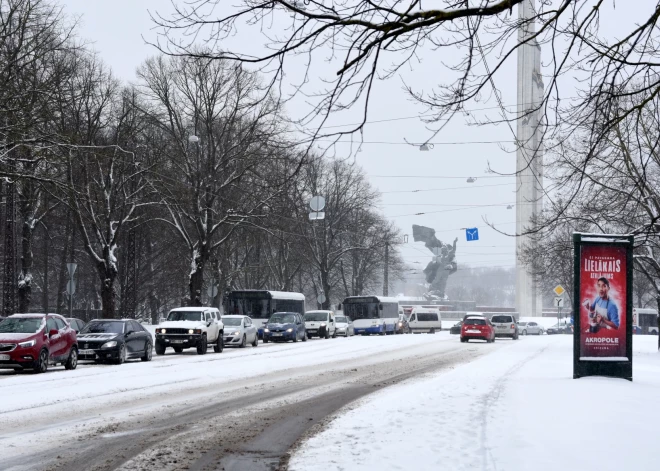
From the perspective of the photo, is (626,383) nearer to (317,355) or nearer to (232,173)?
(317,355)

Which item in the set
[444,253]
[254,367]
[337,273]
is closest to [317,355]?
[254,367]

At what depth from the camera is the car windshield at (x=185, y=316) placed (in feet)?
120

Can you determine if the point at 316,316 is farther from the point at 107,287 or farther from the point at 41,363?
the point at 41,363

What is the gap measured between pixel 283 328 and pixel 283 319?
89 centimetres

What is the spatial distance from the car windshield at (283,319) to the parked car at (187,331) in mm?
14136

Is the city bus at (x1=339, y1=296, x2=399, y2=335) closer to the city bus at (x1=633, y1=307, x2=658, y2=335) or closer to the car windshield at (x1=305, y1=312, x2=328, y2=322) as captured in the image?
the car windshield at (x1=305, y1=312, x2=328, y2=322)

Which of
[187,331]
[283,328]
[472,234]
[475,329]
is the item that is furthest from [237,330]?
[472,234]

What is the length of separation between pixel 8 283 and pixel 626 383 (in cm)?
2579

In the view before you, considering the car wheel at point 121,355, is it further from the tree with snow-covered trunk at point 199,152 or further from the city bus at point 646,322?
the city bus at point 646,322

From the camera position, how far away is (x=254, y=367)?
27.6 metres

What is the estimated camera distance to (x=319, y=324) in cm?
5953

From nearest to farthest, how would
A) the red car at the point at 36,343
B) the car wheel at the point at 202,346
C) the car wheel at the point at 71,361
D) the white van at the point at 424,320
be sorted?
the red car at the point at 36,343 → the car wheel at the point at 71,361 → the car wheel at the point at 202,346 → the white van at the point at 424,320

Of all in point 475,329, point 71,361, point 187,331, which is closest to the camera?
point 71,361

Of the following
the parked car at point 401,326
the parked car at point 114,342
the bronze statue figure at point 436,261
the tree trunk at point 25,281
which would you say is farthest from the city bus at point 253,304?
the bronze statue figure at point 436,261
